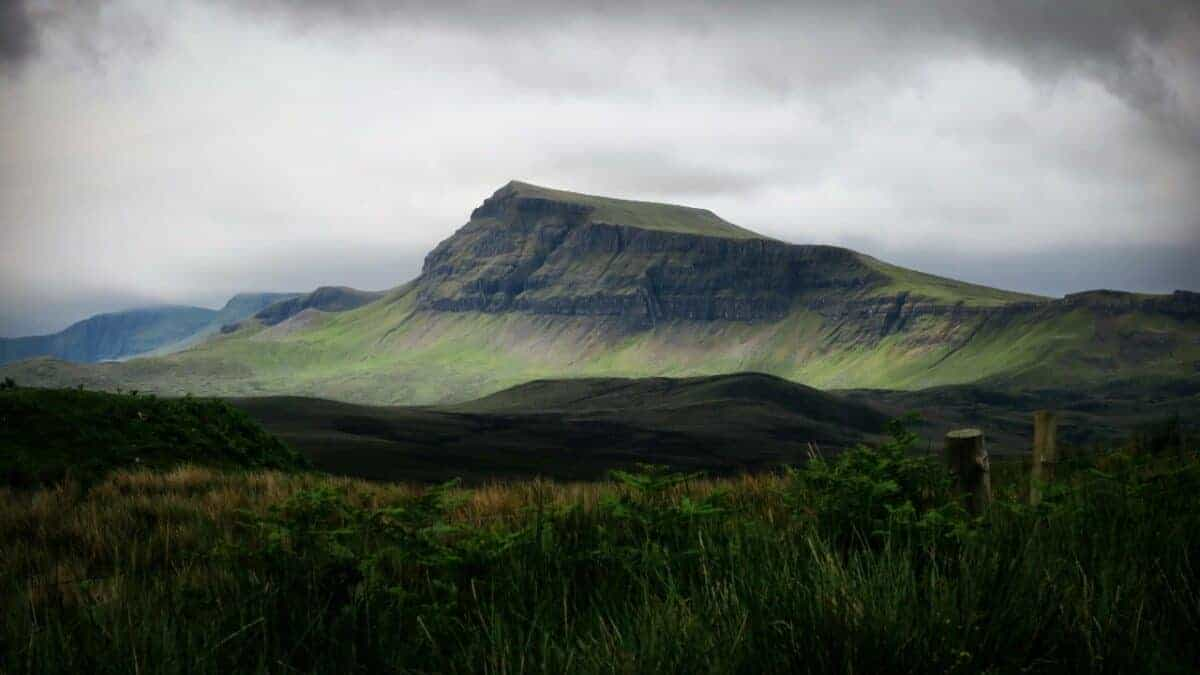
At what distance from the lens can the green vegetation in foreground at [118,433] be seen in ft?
49.6

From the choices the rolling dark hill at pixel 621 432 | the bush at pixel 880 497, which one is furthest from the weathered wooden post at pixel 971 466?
the rolling dark hill at pixel 621 432

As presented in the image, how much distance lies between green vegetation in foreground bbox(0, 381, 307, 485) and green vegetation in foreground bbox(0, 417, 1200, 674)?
7.33m

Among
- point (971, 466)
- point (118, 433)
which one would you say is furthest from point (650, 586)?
point (118, 433)

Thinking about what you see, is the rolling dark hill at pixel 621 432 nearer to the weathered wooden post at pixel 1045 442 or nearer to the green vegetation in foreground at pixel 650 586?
the weathered wooden post at pixel 1045 442

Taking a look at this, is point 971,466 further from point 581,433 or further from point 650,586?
point 581,433

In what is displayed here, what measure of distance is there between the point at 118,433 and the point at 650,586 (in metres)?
14.0

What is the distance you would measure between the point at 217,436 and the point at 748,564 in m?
15.5

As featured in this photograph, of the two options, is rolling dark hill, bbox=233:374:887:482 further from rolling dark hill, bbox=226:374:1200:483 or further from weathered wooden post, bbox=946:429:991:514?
weathered wooden post, bbox=946:429:991:514

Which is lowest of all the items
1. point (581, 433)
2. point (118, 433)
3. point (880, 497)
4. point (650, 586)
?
point (581, 433)

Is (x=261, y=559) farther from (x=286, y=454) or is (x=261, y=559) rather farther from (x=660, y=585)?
(x=286, y=454)

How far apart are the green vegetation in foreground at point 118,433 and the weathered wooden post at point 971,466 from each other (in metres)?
11.6

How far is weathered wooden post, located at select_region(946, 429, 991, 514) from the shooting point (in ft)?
22.7

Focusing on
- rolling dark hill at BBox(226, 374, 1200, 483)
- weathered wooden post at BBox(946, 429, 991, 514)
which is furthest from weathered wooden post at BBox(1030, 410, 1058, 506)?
rolling dark hill at BBox(226, 374, 1200, 483)

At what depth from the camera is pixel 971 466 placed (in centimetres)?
702
